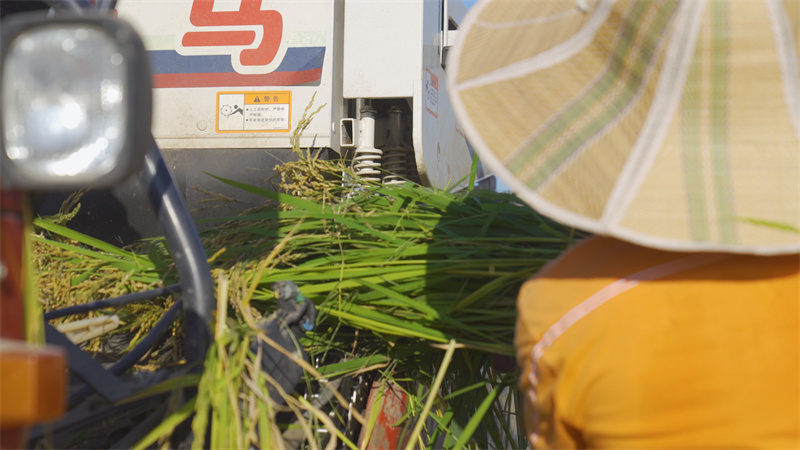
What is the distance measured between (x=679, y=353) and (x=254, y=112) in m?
2.73

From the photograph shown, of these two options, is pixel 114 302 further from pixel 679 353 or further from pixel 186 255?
pixel 679 353

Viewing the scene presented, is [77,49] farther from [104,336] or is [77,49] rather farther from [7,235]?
[104,336]

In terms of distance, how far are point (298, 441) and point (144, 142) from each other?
0.97 meters

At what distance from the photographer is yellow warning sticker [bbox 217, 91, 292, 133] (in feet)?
10.8

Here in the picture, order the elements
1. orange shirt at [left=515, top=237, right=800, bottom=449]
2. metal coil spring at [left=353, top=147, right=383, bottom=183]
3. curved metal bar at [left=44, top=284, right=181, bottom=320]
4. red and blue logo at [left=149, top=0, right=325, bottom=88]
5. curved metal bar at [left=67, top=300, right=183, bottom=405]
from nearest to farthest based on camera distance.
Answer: orange shirt at [left=515, top=237, right=800, bottom=449] < curved metal bar at [left=67, top=300, right=183, bottom=405] < curved metal bar at [left=44, top=284, right=181, bottom=320] < red and blue logo at [left=149, top=0, right=325, bottom=88] < metal coil spring at [left=353, top=147, right=383, bottom=183]

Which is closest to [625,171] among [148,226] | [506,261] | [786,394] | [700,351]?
[700,351]

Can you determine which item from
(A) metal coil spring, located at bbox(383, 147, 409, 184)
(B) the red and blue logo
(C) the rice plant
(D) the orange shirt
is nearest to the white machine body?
(B) the red and blue logo

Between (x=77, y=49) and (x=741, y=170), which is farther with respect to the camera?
(x=741, y=170)

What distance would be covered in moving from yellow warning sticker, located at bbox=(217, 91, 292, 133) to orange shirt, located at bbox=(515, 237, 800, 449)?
246cm

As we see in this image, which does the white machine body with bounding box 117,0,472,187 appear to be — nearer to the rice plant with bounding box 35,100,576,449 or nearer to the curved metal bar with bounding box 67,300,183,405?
the rice plant with bounding box 35,100,576,449

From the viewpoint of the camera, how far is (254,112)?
10.9 ft

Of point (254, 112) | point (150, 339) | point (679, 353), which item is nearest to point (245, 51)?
point (254, 112)

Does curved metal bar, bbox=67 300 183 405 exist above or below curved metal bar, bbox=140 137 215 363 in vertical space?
below

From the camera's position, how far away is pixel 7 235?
84cm
